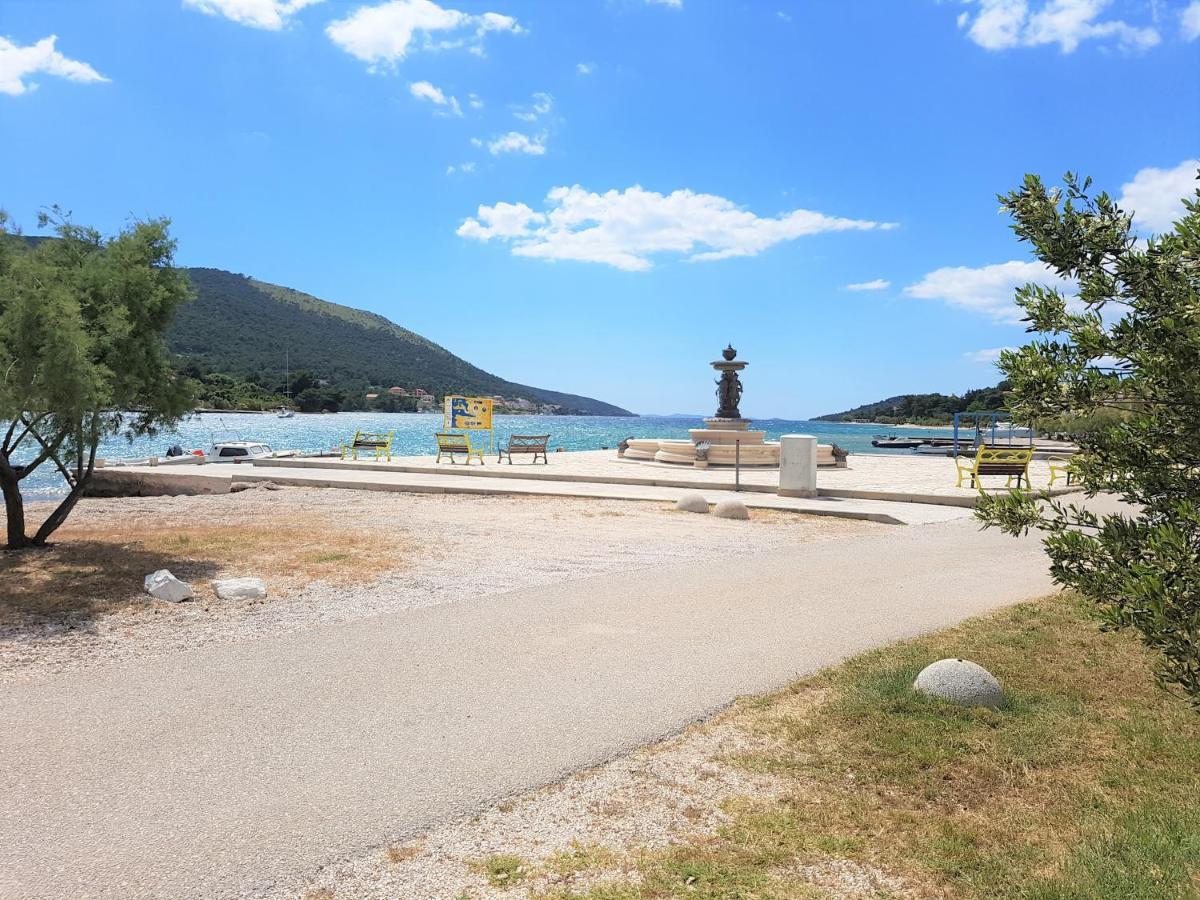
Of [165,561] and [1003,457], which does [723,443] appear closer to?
[1003,457]

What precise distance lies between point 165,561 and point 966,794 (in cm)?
816

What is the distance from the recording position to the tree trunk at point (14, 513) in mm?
8734

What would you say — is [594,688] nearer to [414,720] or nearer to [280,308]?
[414,720]

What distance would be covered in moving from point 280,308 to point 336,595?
14312cm

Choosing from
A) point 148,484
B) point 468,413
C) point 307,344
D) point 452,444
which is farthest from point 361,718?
point 307,344

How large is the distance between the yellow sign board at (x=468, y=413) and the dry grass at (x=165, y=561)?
13.6 meters

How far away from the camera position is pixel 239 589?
23.4ft

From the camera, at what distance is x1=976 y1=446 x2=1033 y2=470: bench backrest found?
16.6 meters

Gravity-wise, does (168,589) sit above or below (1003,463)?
below

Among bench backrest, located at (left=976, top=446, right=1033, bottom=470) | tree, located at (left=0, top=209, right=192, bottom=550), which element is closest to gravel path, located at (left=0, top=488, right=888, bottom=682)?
tree, located at (left=0, top=209, right=192, bottom=550)

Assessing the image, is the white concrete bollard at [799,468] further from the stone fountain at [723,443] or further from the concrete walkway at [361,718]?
the concrete walkway at [361,718]

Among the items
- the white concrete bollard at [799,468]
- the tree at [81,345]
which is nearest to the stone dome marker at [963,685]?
the tree at [81,345]

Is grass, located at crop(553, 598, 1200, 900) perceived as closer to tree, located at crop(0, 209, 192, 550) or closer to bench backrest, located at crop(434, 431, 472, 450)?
tree, located at crop(0, 209, 192, 550)

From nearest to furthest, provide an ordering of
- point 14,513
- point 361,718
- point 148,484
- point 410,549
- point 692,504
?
1. point 361,718
2. point 14,513
3. point 410,549
4. point 692,504
5. point 148,484
